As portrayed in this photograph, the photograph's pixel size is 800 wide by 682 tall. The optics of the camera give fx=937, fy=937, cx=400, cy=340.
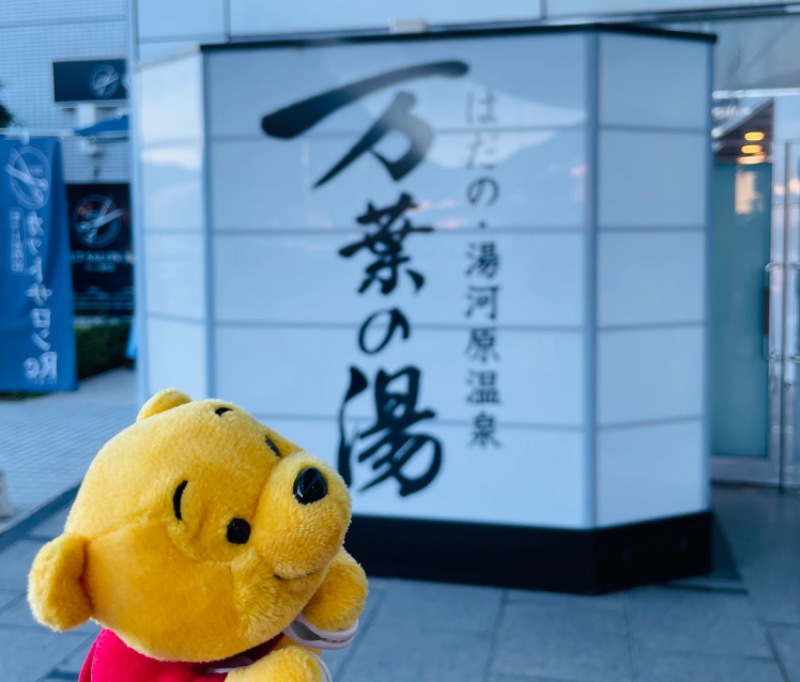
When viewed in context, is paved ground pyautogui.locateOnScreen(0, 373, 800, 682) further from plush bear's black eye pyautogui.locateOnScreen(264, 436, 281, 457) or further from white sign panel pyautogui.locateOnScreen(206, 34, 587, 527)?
plush bear's black eye pyautogui.locateOnScreen(264, 436, 281, 457)

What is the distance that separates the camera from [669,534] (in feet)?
19.6

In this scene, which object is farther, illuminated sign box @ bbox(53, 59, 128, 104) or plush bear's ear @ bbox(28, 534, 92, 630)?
illuminated sign box @ bbox(53, 59, 128, 104)

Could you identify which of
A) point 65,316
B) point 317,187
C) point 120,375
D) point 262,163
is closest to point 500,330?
point 317,187

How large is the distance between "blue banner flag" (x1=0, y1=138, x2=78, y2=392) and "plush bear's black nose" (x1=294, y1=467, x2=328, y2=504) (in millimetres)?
6263

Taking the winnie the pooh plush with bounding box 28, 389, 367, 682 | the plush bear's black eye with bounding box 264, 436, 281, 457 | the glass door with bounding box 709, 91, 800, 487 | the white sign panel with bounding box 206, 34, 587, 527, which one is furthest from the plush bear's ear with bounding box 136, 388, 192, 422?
the glass door with bounding box 709, 91, 800, 487

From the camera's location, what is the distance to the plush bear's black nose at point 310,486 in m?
1.94

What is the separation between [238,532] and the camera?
6.46 ft

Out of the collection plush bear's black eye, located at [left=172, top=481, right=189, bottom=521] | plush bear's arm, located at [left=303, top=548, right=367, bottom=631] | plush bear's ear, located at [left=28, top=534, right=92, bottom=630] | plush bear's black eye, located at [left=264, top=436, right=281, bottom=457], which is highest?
plush bear's black eye, located at [left=264, top=436, right=281, bottom=457]

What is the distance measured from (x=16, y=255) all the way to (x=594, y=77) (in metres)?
5.09

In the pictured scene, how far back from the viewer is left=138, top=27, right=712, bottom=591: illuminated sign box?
5668 mm

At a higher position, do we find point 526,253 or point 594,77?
point 594,77

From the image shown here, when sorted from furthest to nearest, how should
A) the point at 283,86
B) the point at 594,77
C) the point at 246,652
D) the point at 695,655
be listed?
the point at 283,86 < the point at 594,77 < the point at 695,655 < the point at 246,652

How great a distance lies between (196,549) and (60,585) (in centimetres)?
27

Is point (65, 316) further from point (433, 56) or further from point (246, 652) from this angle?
point (246, 652)
